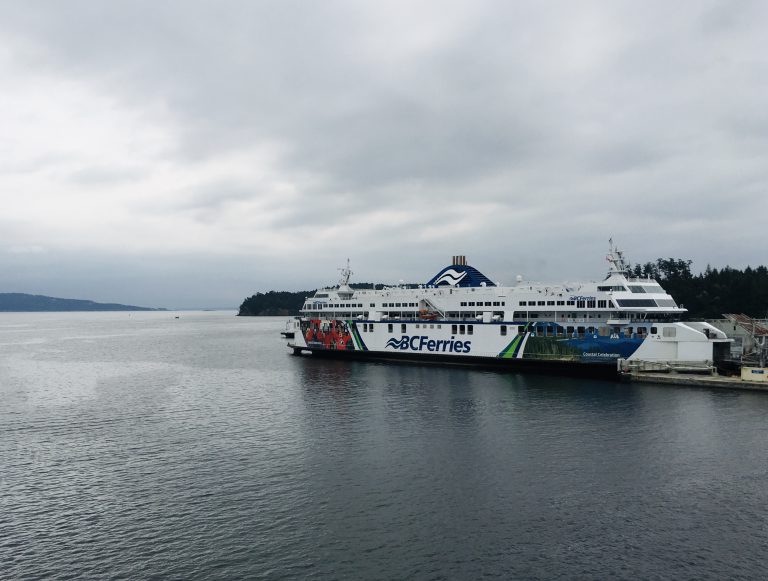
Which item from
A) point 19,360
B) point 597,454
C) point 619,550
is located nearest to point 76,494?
point 619,550

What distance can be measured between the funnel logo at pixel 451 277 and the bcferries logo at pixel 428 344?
7.88 metres

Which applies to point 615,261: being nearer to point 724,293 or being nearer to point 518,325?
point 518,325

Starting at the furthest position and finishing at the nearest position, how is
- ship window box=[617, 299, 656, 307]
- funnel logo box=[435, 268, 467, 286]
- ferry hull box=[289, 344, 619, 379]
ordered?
funnel logo box=[435, 268, 467, 286]
ferry hull box=[289, 344, 619, 379]
ship window box=[617, 299, 656, 307]

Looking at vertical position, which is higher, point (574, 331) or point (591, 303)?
point (591, 303)

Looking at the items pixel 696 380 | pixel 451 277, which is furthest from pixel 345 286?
pixel 696 380

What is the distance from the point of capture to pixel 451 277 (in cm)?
6397

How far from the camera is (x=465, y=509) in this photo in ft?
67.5

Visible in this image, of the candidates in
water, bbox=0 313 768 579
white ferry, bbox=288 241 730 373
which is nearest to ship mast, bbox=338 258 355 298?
white ferry, bbox=288 241 730 373

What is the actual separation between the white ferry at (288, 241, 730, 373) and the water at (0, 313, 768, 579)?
723 centimetres

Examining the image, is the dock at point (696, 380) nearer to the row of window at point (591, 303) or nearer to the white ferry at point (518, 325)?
the white ferry at point (518, 325)

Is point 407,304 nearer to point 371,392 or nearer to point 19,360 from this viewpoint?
point 371,392

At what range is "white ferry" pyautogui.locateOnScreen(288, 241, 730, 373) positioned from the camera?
48250 mm

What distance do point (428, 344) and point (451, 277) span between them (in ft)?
30.5

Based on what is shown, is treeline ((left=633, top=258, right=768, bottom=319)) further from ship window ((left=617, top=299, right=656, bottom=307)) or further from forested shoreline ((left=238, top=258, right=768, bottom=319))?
ship window ((left=617, top=299, right=656, bottom=307))
